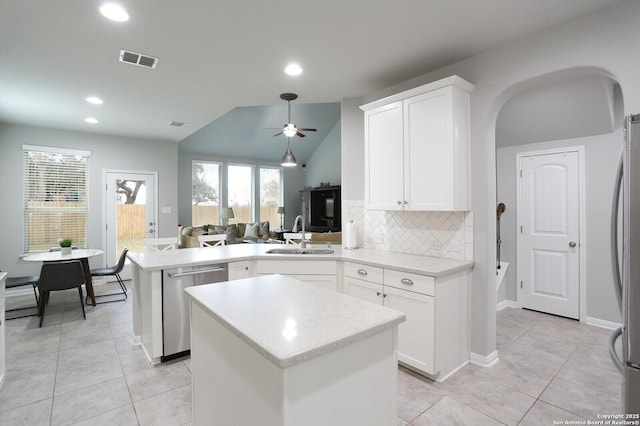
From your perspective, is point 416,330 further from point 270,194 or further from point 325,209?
point 270,194

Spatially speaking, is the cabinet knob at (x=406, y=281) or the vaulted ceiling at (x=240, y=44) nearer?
the vaulted ceiling at (x=240, y=44)

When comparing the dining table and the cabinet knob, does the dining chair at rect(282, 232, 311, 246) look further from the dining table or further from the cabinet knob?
the dining table

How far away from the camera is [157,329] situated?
265 cm

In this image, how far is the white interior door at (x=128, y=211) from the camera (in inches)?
228

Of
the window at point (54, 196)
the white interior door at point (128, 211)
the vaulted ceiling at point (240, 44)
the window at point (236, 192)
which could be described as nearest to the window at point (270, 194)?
the window at point (236, 192)

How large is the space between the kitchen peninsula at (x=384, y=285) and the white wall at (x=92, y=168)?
3492mm

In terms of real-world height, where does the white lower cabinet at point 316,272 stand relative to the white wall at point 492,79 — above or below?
below

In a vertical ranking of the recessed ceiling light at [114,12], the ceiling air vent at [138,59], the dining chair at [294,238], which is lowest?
the dining chair at [294,238]

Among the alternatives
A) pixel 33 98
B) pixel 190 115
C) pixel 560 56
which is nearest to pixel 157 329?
pixel 190 115

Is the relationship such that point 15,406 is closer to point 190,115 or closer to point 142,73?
point 142,73

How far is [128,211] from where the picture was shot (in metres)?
5.99

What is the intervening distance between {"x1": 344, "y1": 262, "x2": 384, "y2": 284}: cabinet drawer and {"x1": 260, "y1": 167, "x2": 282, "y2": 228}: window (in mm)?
6962

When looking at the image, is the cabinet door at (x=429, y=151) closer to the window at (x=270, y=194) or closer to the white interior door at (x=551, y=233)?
the white interior door at (x=551, y=233)

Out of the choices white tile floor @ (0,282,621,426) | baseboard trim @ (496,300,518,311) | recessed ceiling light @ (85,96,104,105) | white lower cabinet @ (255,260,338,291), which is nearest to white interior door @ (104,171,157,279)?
recessed ceiling light @ (85,96,104,105)
